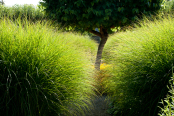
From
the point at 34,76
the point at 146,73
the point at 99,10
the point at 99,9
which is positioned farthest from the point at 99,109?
the point at 99,9

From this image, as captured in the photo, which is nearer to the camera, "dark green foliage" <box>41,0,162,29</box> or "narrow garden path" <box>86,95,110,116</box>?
"narrow garden path" <box>86,95,110,116</box>

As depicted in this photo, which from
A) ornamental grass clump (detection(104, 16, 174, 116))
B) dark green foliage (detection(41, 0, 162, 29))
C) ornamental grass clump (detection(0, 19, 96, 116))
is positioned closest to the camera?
ornamental grass clump (detection(0, 19, 96, 116))

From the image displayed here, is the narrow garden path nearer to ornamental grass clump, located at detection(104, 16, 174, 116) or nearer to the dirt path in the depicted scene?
the dirt path

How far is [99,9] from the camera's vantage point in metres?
4.17

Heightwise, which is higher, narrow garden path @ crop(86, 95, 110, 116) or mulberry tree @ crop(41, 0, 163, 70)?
mulberry tree @ crop(41, 0, 163, 70)

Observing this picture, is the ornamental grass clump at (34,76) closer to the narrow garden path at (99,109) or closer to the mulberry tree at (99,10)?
the narrow garden path at (99,109)

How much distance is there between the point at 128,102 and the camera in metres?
2.26

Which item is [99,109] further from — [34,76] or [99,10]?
[99,10]

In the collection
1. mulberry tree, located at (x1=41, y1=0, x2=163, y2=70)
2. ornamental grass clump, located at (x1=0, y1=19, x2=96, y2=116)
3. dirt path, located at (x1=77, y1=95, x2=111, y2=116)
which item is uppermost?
mulberry tree, located at (x1=41, y1=0, x2=163, y2=70)

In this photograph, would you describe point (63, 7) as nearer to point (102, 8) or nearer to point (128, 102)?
point (102, 8)

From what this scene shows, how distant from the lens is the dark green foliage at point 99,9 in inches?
159

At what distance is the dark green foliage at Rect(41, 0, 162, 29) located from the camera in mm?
4035

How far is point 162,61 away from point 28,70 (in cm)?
176

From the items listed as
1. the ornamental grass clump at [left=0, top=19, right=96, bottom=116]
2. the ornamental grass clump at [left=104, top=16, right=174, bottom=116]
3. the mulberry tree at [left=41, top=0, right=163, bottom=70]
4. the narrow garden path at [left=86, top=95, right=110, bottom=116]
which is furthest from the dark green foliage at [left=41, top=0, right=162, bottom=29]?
the narrow garden path at [left=86, top=95, right=110, bottom=116]
